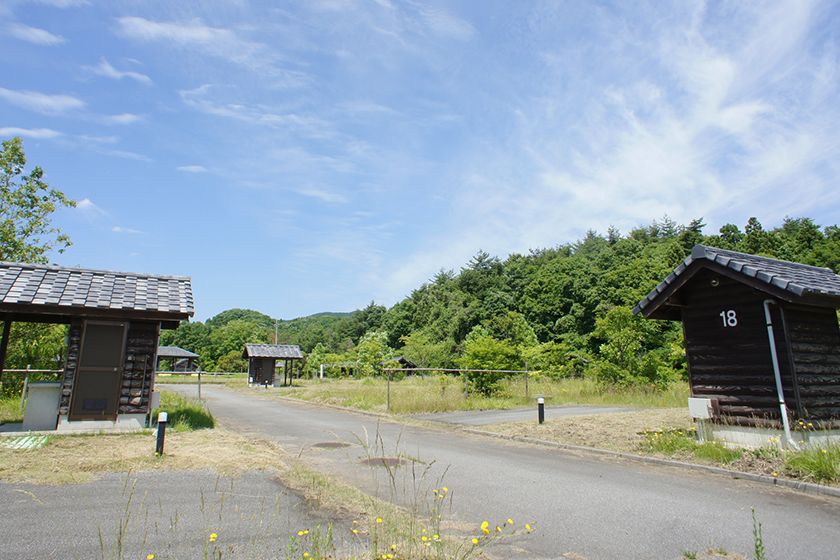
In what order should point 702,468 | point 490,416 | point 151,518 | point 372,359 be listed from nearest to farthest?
1. point 151,518
2. point 702,468
3. point 490,416
4. point 372,359

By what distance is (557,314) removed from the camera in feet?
181

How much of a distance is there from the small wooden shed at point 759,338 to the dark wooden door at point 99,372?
41.1ft

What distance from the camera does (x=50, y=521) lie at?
199 inches

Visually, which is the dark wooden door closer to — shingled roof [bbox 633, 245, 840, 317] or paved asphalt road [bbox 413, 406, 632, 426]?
paved asphalt road [bbox 413, 406, 632, 426]

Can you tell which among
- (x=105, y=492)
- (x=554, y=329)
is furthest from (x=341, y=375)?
(x=105, y=492)

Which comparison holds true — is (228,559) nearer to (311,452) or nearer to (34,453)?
(311,452)

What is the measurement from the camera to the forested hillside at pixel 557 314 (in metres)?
24.0

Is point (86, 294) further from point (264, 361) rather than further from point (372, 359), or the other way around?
point (372, 359)

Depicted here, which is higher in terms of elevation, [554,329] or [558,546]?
[554,329]

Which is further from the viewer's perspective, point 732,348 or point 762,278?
point 732,348

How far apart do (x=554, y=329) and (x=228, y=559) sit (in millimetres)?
52677

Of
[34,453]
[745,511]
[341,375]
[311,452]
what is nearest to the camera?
[745,511]

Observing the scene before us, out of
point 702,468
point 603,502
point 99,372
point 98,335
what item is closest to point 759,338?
point 702,468

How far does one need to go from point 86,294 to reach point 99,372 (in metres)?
1.84
